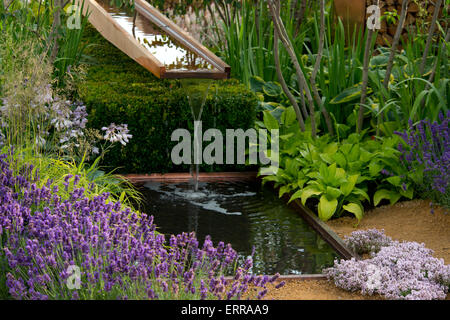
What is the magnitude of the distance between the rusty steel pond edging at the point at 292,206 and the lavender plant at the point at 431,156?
792 millimetres

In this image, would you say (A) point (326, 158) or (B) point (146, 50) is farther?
(B) point (146, 50)

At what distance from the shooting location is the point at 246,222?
4707mm

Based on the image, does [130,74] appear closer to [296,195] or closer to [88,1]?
[88,1]

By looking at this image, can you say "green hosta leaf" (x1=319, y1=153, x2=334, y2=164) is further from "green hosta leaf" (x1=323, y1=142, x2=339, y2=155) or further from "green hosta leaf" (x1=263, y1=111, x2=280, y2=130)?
"green hosta leaf" (x1=263, y1=111, x2=280, y2=130)

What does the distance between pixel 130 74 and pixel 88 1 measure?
1482 millimetres

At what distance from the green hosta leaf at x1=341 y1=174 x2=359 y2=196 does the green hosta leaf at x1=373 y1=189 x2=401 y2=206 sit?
0.89 feet

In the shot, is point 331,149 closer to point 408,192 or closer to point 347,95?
point 408,192

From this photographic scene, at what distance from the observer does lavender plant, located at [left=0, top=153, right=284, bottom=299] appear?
2625 millimetres

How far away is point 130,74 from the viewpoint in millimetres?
6844

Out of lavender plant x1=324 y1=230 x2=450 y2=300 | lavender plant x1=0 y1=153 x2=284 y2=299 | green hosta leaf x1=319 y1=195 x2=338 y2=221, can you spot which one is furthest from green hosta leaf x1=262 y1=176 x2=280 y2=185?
lavender plant x1=0 y1=153 x2=284 y2=299

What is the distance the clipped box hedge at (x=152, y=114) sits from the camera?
5.78m

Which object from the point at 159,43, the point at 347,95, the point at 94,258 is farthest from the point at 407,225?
the point at 159,43

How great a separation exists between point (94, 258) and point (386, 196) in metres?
2.78
